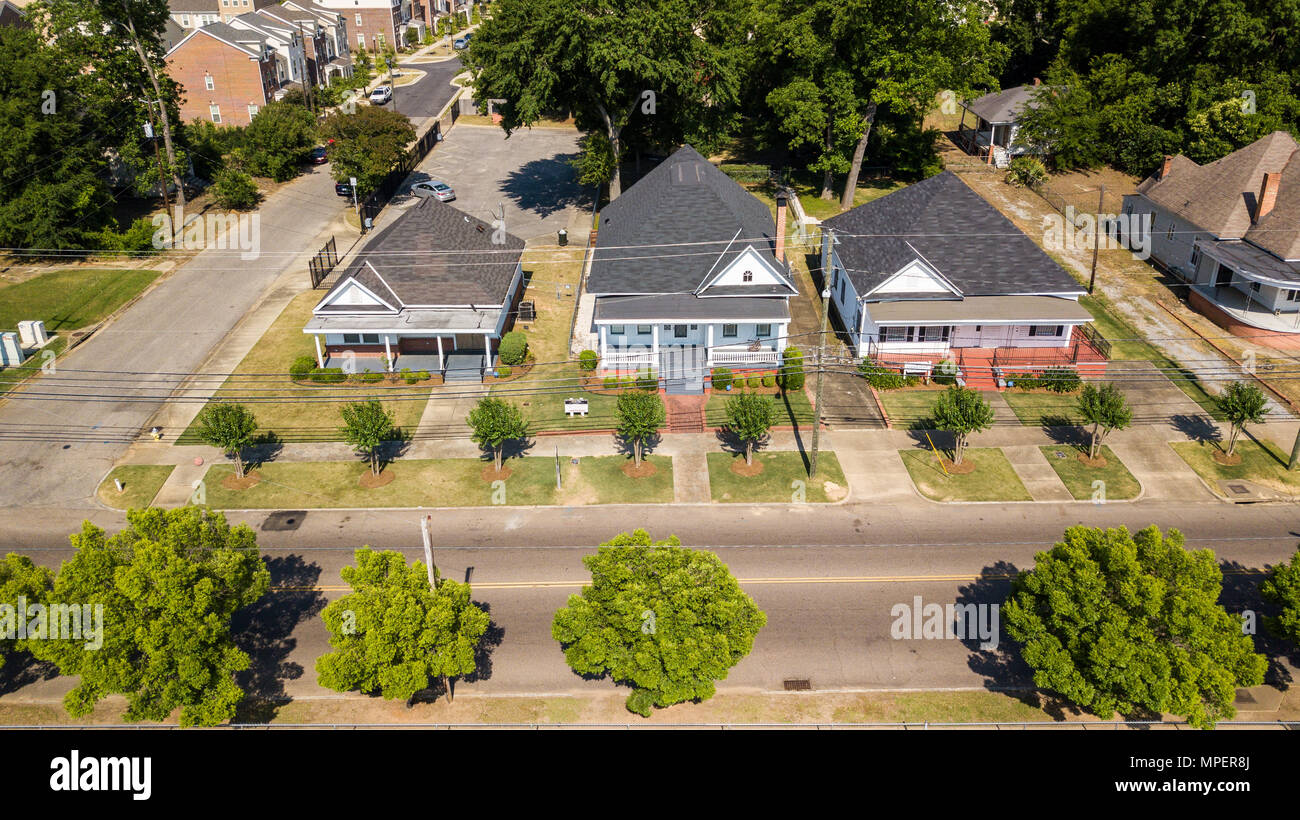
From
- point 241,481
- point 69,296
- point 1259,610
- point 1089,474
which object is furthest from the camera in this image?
point 69,296

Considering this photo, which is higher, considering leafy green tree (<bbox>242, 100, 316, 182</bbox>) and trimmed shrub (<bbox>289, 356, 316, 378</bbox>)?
leafy green tree (<bbox>242, 100, 316, 182</bbox>)

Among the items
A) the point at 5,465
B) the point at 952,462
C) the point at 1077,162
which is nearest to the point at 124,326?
the point at 5,465

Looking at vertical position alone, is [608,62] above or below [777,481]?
above

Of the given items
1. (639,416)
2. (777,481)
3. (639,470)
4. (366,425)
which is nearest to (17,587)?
(366,425)

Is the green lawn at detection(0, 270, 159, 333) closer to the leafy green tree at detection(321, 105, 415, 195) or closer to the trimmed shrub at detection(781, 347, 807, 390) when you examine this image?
the leafy green tree at detection(321, 105, 415, 195)

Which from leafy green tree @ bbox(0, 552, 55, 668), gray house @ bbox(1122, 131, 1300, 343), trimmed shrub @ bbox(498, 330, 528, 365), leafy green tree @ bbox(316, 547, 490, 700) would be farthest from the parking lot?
leafy green tree @ bbox(0, 552, 55, 668)

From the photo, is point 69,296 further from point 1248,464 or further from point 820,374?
point 1248,464
